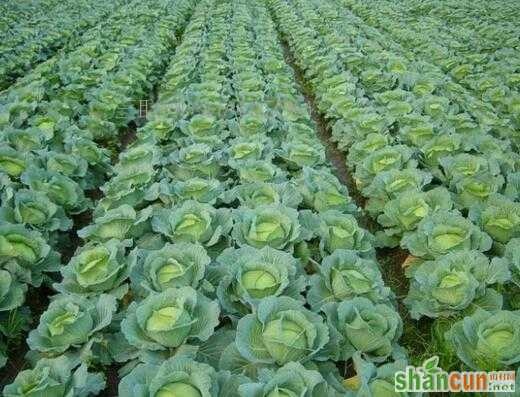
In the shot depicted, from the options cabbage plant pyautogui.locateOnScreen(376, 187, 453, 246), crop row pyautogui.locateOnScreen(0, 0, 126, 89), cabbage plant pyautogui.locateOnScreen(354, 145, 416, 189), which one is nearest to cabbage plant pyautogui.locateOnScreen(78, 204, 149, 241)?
cabbage plant pyautogui.locateOnScreen(376, 187, 453, 246)

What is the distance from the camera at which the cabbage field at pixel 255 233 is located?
2.82 meters

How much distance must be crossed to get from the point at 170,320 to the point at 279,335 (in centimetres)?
65

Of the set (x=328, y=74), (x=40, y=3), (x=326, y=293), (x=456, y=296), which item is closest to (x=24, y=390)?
(x=326, y=293)

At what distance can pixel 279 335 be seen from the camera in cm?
270

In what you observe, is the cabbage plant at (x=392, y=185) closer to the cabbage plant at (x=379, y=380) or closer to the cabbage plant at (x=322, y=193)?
the cabbage plant at (x=322, y=193)

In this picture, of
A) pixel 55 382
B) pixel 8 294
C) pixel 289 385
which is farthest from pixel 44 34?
pixel 289 385

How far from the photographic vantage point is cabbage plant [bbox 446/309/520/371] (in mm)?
2725

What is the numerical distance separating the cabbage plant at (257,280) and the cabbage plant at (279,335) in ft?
0.57

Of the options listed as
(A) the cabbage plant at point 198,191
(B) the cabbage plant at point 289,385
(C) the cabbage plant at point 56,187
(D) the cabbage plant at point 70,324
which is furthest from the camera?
(C) the cabbage plant at point 56,187

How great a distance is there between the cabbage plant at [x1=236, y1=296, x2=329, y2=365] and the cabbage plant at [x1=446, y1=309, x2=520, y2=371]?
84cm

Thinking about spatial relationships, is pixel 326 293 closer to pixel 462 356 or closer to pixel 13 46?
pixel 462 356

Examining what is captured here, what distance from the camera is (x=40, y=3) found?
57.7 ft

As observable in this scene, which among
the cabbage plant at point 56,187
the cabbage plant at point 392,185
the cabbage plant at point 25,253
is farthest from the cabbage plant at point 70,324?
the cabbage plant at point 392,185

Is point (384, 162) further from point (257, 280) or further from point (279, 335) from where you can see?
point (279, 335)
